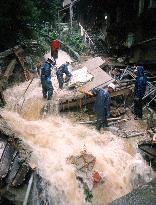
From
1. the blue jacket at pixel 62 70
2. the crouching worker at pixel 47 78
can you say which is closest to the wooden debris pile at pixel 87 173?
the crouching worker at pixel 47 78

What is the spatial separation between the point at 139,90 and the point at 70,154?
153 inches

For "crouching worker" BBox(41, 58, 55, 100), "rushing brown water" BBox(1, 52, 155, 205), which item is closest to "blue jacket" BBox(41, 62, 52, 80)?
"crouching worker" BBox(41, 58, 55, 100)

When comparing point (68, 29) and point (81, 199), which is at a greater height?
point (68, 29)

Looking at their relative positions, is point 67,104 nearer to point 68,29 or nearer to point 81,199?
point 81,199

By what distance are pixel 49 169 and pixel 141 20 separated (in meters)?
10.2

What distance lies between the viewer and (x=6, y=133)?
10031 millimetres

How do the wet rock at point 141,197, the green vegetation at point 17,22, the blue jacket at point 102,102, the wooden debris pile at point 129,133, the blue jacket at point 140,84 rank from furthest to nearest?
the green vegetation at point 17,22 < the blue jacket at point 140,84 < the wooden debris pile at point 129,133 < the blue jacket at point 102,102 < the wet rock at point 141,197

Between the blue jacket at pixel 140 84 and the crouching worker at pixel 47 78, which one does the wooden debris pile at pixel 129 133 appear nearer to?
the blue jacket at pixel 140 84

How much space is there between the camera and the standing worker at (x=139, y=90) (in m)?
12.2

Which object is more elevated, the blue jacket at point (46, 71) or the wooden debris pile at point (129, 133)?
the blue jacket at point (46, 71)

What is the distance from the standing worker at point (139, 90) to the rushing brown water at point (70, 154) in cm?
183

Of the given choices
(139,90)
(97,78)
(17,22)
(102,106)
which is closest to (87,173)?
(102,106)

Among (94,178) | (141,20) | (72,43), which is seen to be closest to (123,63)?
(141,20)

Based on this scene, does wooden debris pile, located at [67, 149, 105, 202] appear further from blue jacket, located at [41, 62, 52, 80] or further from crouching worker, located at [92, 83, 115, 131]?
blue jacket, located at [41, 62, 52, 80]
